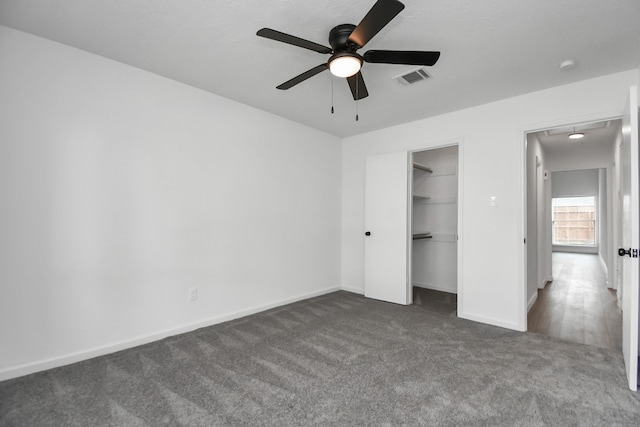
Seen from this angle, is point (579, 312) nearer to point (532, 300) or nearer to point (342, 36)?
point (532, 300)

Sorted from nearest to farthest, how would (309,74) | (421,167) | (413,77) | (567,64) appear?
1. (309,74)
2. (567,64)
3. (413,77)
4. (421,167)

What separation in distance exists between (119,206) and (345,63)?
2.23 m

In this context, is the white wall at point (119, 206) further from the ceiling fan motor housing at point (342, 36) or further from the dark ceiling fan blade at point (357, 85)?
the ceiling fan motor housing at point (342, 36)

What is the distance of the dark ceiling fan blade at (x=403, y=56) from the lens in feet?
6.39

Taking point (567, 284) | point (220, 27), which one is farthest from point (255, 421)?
point (567, 284)

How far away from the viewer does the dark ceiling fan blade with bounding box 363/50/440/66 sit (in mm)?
1948

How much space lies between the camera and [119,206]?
2.69 meters

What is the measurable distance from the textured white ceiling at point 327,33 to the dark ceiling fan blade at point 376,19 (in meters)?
0.26

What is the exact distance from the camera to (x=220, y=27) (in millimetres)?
2178

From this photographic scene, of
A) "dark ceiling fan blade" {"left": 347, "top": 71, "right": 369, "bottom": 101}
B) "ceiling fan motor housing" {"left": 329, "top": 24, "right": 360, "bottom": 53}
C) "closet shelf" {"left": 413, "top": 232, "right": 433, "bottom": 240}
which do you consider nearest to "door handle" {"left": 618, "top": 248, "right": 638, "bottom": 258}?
"dark ceiling fan blade" {"left": 347, "top": 71, "right": 369, "bottom": 101}

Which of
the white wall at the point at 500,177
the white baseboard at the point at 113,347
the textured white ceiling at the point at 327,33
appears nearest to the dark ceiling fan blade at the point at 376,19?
the textured white ceiling at the point at 327,33

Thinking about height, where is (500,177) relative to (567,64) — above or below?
below

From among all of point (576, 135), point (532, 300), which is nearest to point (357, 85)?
point (532, 300)

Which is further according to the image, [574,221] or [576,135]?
[574,221]
